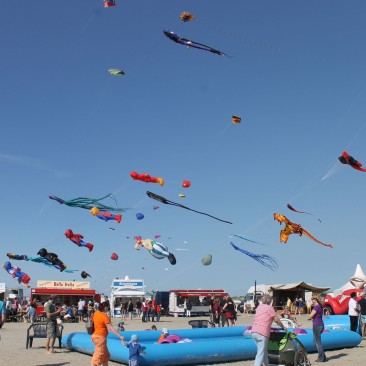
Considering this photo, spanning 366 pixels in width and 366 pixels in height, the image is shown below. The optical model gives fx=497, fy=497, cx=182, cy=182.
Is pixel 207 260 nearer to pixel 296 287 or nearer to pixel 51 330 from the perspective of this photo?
pixel 51 330

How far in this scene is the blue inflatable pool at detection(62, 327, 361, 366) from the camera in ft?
40.7

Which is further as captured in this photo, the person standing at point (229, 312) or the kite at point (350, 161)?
the person standing at point (229, 312)

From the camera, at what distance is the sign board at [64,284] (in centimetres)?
3997

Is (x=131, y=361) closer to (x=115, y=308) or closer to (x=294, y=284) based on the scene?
(x=115, y=308)

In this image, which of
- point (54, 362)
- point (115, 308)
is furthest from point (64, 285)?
point (54, 362)

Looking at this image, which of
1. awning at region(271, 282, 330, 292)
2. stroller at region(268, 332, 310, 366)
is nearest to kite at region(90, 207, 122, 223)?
stroller at region(268, 332, 310, 366)

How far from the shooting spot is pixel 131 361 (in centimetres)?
1122

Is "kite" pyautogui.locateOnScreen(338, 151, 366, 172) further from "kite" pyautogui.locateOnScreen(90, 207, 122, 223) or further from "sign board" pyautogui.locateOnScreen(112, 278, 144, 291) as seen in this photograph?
"sign board" pyautogui.locateOnScreen(112, 278, 144, 291)

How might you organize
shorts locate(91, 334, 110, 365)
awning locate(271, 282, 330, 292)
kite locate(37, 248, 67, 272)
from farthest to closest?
awning locate(271, 282, 330, 292)
kite locate(37, 248, 67, 272)
shorts locate(91, 334, 110, 365)

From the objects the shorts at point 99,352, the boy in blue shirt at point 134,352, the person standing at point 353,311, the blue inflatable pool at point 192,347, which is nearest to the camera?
the shorts at point 99,352

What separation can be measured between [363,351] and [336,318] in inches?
323

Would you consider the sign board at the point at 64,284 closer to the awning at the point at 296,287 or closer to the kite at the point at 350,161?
the awning at the point at 296,287

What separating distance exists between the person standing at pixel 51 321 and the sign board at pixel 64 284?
26307 mm

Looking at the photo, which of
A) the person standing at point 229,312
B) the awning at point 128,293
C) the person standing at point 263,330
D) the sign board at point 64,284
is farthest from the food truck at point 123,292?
the person standing at point 263,330
